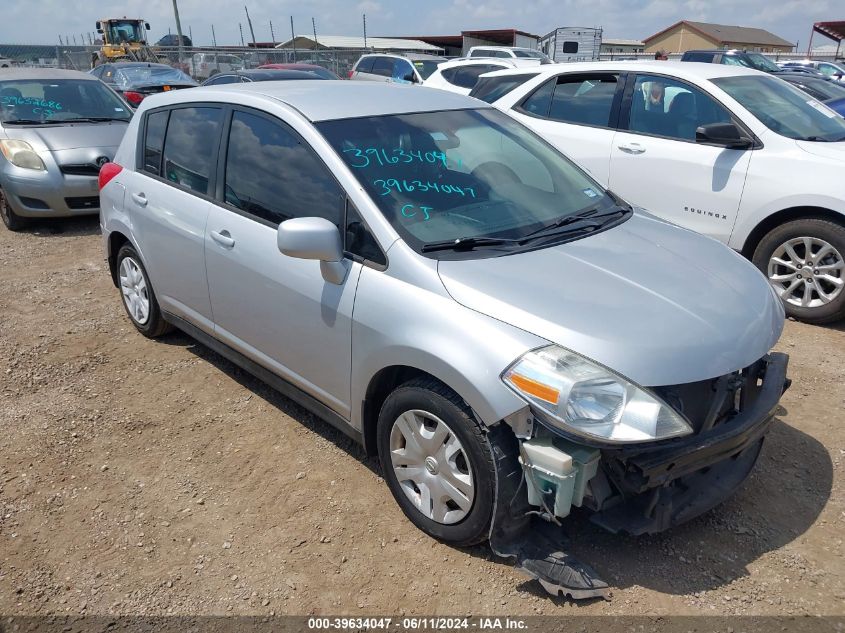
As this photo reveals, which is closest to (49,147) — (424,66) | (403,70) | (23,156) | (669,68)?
(23,156)

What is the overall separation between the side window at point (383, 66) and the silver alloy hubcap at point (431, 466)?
51.0ft

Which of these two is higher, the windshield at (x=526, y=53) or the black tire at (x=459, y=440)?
the windshield at (x=526, y=53)

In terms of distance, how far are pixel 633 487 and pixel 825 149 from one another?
12.6ft

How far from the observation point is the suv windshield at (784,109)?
17.0 ft

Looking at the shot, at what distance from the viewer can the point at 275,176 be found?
10.8 ft

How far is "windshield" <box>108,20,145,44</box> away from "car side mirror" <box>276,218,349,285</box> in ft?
112

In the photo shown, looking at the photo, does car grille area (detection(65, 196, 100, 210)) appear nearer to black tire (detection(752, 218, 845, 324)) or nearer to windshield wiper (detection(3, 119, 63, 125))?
windshield wiper (detection(3, 119, 63, 125))

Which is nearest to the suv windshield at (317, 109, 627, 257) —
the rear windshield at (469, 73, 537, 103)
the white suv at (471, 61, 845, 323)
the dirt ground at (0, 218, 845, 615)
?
the dirt ground at (0, 218, 845, 615)

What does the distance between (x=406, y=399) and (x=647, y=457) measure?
930 millimetres

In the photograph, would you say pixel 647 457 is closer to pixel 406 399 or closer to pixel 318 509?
pixel 406 399

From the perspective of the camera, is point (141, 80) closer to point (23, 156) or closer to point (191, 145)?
point (23, 156)

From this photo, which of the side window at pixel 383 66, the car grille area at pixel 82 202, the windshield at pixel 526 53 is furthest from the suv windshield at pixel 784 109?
the windshield at pixel 526 53

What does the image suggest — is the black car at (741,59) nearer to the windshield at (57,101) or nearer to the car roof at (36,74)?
the windshield at (57,101)

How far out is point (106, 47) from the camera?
96.3 feet
